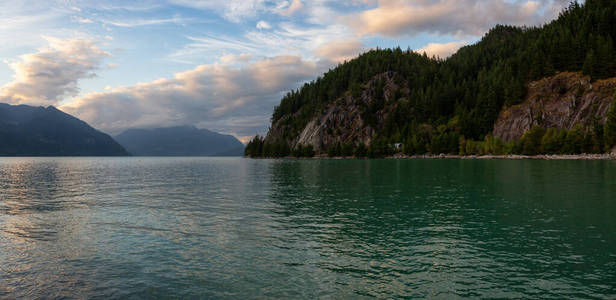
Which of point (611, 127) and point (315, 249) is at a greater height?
point (611, 127)

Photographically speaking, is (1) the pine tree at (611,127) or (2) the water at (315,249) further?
(1) the pine tree at (611,127)

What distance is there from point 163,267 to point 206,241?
585cm

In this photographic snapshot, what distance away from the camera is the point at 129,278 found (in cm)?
1911

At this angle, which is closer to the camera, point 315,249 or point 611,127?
point 315,249

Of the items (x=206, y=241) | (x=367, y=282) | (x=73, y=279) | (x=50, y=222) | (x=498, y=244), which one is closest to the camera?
(x=367, y=282)

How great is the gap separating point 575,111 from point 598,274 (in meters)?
224

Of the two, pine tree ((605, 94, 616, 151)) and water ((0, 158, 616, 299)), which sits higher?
pine tree ((605, 94, 616, 151))

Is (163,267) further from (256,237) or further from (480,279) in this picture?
(480,279)

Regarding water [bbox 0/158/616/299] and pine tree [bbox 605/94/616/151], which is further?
pine tree [bbox 605/94/616/151]

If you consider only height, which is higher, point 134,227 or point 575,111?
point 575,111

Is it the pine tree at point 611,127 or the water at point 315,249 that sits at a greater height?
the pine tree at point 611,127

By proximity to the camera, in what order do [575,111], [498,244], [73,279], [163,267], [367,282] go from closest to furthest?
[367,282] → [73,279] → [163,267] → [498,244] → [575,111]

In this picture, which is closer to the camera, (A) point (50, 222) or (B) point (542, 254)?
(B) point (542, 254)

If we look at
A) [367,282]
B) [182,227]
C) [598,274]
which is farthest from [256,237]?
[598,274]
